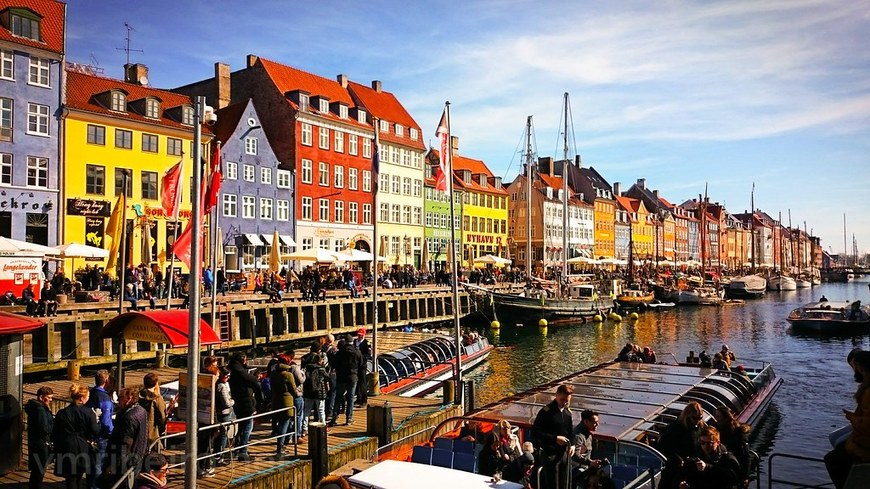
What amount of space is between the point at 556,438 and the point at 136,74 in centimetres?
4787

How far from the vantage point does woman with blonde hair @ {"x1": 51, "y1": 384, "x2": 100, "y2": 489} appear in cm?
934

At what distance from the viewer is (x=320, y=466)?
1180cm

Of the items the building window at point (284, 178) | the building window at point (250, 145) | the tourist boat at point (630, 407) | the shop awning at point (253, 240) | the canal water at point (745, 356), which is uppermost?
the building window at point (250, 145)

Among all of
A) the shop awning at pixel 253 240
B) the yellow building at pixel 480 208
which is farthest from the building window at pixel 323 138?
the yellow building at pixel 480 208

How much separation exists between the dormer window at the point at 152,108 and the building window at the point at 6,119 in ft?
26.8

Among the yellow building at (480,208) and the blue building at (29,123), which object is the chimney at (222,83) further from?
the yellow building at (480,208)

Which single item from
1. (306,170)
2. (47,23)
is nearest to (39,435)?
(47,23)

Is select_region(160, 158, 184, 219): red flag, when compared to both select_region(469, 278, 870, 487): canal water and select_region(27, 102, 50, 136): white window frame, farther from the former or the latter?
select_region(27, 102, 50, 136): white window frame

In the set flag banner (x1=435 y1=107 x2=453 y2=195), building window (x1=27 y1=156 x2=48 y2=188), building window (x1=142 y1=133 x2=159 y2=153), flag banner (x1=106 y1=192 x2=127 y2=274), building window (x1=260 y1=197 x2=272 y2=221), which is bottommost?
flag banner (x1=106 y1=192 x2=127 y2=274)

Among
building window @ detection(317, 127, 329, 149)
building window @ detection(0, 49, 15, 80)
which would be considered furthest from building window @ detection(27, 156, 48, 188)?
building window @ detection(317, 127, 329, 149)

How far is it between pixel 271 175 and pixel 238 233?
5.82 m

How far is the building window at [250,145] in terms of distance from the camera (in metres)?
49.2

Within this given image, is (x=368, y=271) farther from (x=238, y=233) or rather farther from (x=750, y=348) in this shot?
(x=750, y=348)

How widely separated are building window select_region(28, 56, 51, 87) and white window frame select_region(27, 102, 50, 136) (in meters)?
1.30
